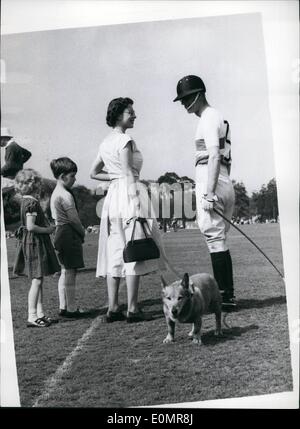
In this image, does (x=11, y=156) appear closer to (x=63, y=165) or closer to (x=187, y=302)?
(x=63, y=165)

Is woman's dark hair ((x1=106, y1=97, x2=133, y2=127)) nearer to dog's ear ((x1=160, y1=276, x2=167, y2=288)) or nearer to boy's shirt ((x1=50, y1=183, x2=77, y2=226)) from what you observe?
boy's shirt ((x1=50, y1=183, x2=77, y2=226))

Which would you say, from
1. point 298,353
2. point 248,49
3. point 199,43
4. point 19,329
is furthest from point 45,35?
point 298,353

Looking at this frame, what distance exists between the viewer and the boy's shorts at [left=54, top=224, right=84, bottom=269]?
4.11 meters

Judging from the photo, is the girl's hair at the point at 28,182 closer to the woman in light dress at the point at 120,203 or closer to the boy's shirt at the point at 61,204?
the boy's shirt at the point at 61,204

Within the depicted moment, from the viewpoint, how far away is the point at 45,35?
159 inches

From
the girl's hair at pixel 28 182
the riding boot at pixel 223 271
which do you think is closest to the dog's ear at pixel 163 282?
the riding boot at pixel 223 271

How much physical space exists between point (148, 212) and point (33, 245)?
758 mm

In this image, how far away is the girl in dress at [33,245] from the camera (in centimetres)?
410

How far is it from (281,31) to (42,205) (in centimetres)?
183

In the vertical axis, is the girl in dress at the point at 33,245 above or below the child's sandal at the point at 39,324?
above

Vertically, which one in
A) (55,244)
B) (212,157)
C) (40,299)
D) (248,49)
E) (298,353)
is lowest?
(298,353)

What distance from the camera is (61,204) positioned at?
411 cm

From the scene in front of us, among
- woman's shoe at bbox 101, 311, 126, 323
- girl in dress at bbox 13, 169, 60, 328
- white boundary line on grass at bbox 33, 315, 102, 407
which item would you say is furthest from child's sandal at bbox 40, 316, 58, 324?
woman's shoe at bbox 101, 311, 126, 323

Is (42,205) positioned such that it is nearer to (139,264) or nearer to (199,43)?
(139,264)
